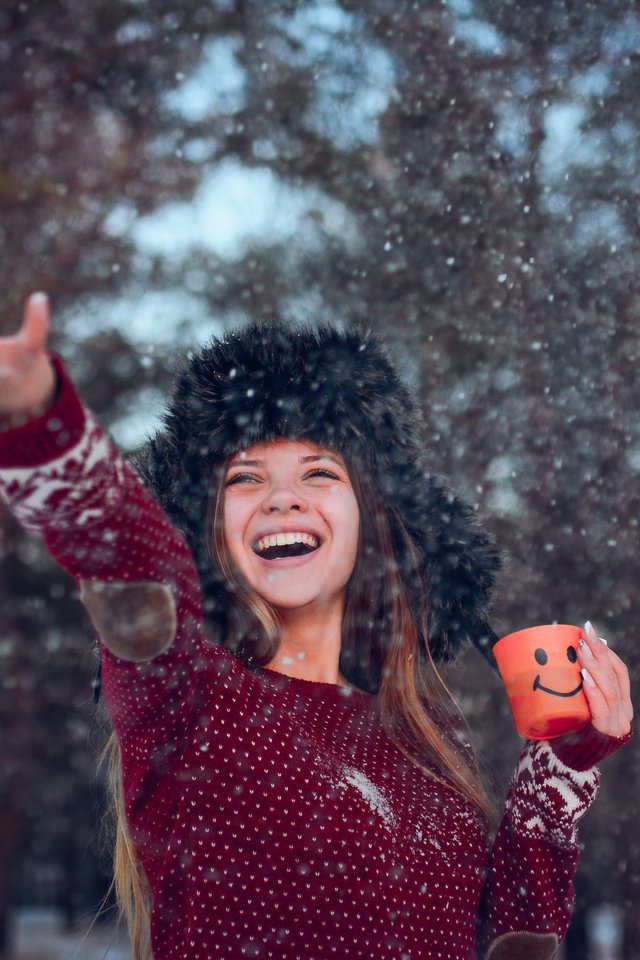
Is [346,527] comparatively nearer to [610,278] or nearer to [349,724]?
[349,724]

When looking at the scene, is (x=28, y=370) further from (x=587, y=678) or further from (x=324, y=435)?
(x=587, y=678)

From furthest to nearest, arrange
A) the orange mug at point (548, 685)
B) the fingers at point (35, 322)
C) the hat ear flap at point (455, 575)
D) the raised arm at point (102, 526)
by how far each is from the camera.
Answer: the hat ear flap at point (455, 575) < the orange mug at point (548, 685) < the raised arm at point (102, 526) < the fingers at point (35, 322)

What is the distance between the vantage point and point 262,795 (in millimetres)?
1593

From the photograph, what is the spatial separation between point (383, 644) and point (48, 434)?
1179 mm

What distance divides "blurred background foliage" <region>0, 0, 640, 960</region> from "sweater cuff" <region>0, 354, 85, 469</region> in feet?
13.4

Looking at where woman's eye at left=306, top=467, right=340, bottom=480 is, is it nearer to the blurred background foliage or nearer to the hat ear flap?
the hat ear flap

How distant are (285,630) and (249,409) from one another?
0.48 metres

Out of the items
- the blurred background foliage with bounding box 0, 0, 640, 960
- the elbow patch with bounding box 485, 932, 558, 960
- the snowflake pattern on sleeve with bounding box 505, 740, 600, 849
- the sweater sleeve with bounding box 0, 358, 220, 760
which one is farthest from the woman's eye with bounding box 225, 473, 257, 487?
the blurred background foliage with bounding box 0, 0, 640, 960

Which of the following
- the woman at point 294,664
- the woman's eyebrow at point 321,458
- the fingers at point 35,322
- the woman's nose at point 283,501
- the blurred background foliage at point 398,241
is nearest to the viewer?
the fingers at point 35,322

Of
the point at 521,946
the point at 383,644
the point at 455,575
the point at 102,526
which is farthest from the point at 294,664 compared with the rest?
the point at 102,526

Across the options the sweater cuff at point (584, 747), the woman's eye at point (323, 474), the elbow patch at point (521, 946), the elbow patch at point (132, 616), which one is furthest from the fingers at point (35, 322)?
the elbow patch at point (521, 946)

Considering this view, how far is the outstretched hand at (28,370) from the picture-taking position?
1.07 metres

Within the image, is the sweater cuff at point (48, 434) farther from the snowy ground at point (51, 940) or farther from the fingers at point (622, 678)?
the snowy ground at point (51, 940)

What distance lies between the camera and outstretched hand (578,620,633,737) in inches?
70.8
